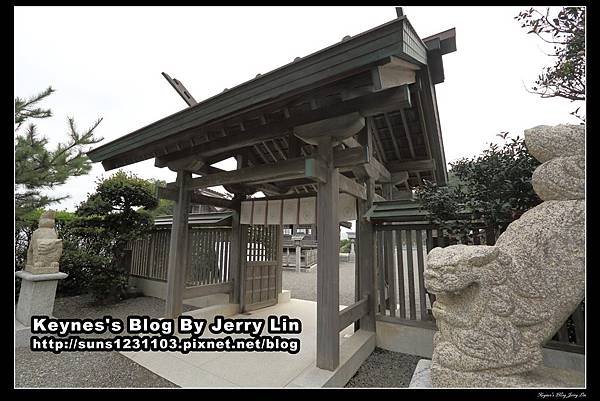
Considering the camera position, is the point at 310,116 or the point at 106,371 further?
the point at 106,371

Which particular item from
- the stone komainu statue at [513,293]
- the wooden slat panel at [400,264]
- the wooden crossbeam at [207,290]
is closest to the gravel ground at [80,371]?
the wooden crossbeam at [207,290]

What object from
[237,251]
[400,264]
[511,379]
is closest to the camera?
[511,379]

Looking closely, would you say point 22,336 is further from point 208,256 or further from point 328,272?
point 328,272

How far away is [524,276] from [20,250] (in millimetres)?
8643

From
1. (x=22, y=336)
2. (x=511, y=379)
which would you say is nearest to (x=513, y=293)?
(x=511, y=379)

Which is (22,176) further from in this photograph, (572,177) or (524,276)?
(572,177)

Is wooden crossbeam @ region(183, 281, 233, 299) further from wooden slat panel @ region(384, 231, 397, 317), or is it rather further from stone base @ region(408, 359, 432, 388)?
stone base @ region(408, 359, 432, 388)

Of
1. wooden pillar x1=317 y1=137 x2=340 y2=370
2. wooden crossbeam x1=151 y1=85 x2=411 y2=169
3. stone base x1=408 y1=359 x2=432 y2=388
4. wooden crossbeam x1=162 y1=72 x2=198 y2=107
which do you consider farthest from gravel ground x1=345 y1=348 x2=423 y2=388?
wooden crossbeam x1=162 y1=72 x2=198 y2=107

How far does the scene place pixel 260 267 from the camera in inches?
225

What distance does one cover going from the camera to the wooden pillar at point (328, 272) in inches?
111

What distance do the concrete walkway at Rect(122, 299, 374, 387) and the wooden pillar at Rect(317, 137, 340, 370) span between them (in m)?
0.23

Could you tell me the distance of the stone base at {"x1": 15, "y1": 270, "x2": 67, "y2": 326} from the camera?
14.3 ft

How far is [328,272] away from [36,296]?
488 cm
